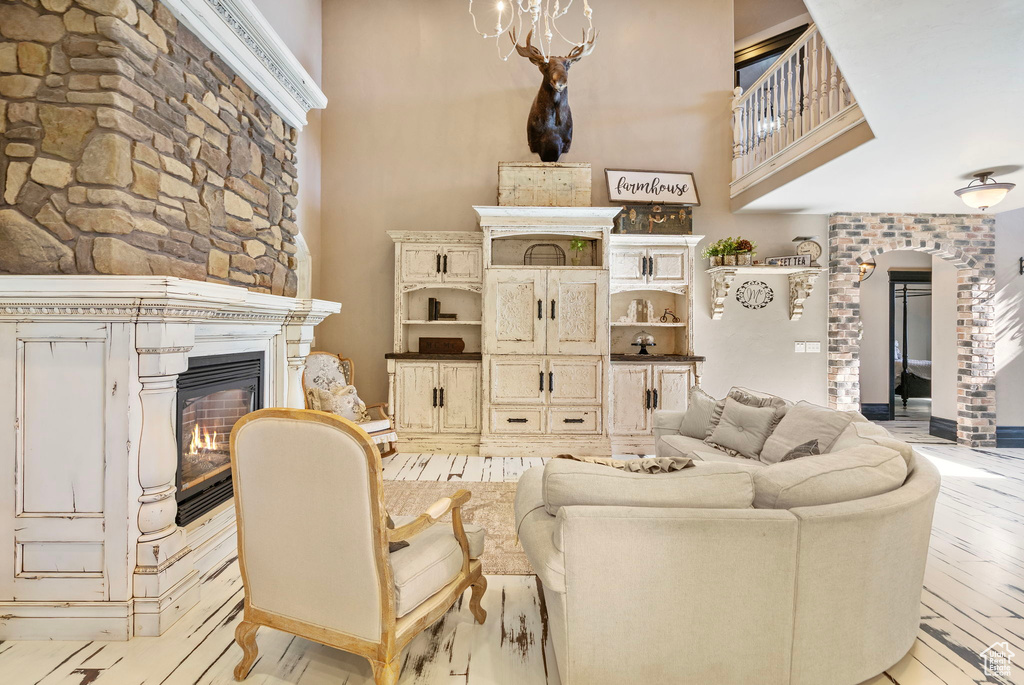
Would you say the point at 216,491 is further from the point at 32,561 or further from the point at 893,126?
the point at 893,126

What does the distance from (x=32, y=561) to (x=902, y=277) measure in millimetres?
9704

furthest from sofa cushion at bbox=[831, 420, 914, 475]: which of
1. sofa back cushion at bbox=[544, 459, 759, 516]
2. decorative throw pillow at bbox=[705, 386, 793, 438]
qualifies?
sofa back cushion at bbox=[544, 459, 759, 516]

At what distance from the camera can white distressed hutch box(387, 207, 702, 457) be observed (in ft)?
16.0

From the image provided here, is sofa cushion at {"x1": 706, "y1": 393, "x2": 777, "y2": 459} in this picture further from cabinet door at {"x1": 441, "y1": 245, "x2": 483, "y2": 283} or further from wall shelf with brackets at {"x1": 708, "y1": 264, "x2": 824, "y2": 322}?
cabinet door at {"x1": 441, "y1": 245, "x2": 483, "y2": 283}

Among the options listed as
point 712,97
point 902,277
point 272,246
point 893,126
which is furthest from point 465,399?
point 902,277

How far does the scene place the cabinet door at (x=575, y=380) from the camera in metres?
4.88

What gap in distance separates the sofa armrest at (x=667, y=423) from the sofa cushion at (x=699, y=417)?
0.06 metres

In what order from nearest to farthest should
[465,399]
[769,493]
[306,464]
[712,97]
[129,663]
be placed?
[306,464]
[769,493]
[129,663]
[465,399]
[712,97]

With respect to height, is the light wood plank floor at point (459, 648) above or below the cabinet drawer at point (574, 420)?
below

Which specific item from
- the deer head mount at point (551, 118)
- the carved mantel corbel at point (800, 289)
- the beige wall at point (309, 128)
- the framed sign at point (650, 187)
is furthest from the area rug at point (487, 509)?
the carved mantel corbel at point (800, 289)

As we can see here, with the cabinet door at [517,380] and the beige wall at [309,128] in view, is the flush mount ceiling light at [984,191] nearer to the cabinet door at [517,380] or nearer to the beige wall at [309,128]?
the cabinet door at [517,380]

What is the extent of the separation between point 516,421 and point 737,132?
4.15 m

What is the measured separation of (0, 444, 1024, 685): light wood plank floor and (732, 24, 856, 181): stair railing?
341 centimetres

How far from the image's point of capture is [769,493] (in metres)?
1.66
